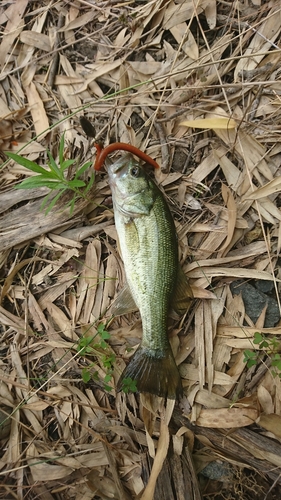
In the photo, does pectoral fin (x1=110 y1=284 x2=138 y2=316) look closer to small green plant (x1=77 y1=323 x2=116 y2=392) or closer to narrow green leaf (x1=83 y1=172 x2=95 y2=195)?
small green plant (x1=77 y1=323 x2=116 y2=392)

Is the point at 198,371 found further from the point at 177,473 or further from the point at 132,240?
the point at 132,240

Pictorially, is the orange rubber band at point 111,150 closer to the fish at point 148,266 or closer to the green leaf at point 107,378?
the fish at point 148,266

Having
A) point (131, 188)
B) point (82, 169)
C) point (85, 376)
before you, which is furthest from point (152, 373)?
point (82, 169)

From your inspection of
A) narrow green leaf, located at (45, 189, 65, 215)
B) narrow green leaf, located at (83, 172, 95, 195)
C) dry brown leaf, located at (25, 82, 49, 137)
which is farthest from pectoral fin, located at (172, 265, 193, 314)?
dry brown leaf, located at (25, 82, 49, 137)

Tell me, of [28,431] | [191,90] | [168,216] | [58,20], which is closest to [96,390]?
[28,431]

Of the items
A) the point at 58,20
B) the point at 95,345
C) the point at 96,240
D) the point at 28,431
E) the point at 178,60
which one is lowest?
the point at 28,431

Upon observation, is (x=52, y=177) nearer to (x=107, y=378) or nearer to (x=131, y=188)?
(x=131, y=188)

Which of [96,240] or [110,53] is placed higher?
[110,53]
